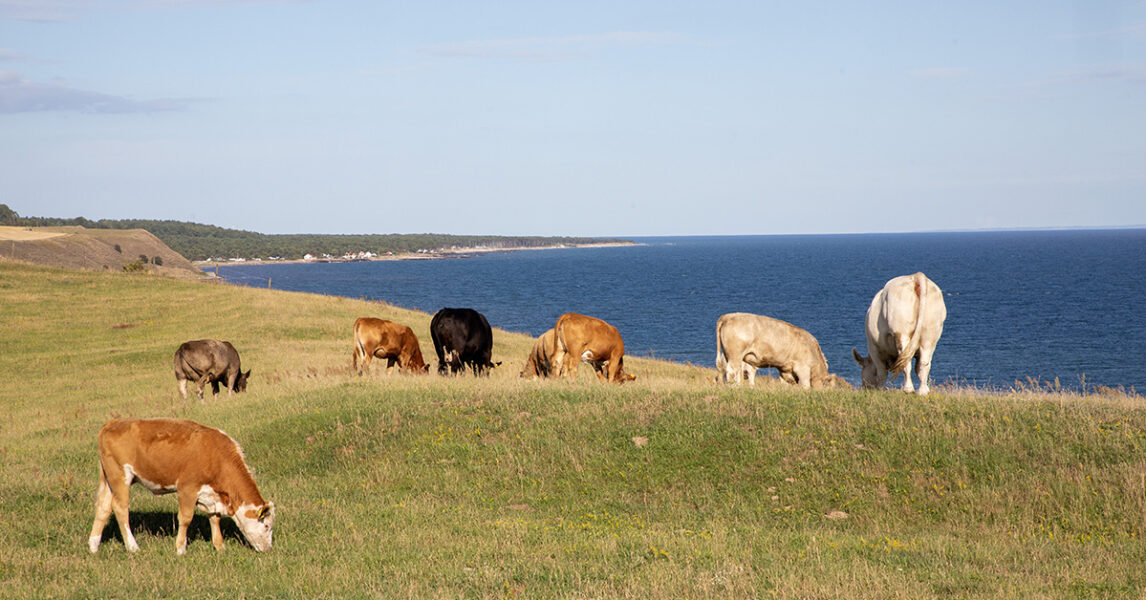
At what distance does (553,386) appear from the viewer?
18.3 metres

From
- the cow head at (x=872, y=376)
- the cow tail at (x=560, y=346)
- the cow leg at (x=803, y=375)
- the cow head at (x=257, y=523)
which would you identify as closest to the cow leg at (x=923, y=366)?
the cow head at (x=872, y=376)

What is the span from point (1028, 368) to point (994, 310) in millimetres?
37728

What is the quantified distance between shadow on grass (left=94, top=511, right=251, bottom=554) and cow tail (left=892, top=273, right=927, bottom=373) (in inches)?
470

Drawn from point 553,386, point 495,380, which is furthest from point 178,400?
point 553,386

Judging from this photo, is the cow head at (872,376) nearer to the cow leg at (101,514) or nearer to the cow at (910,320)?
the cow at (910,320)

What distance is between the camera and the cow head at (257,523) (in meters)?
10.5

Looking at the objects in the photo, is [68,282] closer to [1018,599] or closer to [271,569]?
[271,569]

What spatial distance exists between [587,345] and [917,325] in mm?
8637

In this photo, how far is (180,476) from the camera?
33.9 ft

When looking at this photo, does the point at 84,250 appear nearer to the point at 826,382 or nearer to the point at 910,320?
the point at 826,382

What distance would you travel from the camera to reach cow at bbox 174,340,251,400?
78.6 feet

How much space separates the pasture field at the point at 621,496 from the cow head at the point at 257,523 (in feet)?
0.71

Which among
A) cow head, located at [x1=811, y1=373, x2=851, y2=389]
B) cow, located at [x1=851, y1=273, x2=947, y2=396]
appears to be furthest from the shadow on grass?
cow head, located at [x1=811, y1=373, x2=851, y2=389]

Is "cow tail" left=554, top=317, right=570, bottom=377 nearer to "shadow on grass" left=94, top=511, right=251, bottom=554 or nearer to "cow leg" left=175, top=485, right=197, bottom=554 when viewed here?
"shadow on grass" left=94, top=511, right=251, bottom=554
